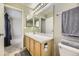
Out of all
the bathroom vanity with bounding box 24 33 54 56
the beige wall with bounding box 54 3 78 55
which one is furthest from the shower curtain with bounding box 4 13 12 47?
the beige wall with bounding box 54 3 78 55

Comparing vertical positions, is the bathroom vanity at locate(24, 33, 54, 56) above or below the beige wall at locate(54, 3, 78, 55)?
below

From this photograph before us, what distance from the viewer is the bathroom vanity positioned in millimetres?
1157

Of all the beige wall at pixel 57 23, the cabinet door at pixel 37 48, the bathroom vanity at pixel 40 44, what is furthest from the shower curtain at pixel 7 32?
the beige wall at pixel 57 23

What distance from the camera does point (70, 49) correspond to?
107 cm

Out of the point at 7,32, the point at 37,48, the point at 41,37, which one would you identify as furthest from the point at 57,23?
the point at 7,32

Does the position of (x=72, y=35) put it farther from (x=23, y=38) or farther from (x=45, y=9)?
(x=23, y=38)

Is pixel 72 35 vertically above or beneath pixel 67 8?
beneath

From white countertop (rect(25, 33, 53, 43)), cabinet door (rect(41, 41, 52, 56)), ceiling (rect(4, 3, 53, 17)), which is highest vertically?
ceiling (rect(4, 3, 53, 17))

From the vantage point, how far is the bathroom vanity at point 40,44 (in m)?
1.16

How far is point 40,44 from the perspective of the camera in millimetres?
1150

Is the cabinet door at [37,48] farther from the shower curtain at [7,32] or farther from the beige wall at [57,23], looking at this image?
the shower curtain at [7,32]

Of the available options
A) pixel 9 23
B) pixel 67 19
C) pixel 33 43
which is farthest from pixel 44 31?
pixel 9 23

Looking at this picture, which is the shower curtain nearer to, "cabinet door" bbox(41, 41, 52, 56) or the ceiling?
the ceiling

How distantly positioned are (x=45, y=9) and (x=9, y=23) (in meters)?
0.53
